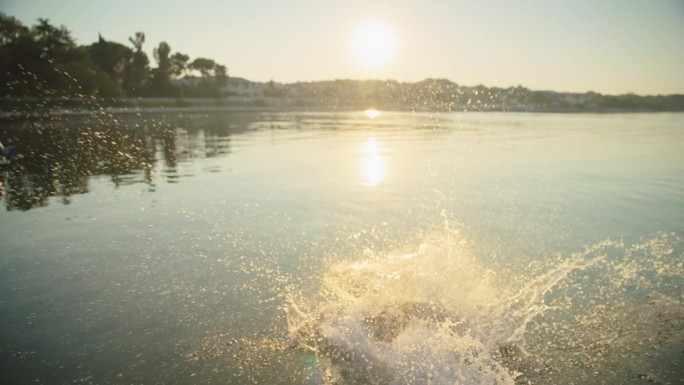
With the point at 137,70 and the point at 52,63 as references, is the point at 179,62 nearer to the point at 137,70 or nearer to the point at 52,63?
the point at 137,70

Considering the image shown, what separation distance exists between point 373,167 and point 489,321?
741 inches

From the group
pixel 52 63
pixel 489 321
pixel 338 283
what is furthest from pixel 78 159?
pixel 52 63

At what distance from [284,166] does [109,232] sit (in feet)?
45.6

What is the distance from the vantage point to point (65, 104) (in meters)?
68.8

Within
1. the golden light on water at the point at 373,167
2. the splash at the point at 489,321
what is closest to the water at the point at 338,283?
the splash at the point at 489,321

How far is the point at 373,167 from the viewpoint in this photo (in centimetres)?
2603

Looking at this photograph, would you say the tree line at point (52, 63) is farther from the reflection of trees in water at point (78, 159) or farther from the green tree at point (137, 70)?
the reflection of trees in water at point (78, 159)

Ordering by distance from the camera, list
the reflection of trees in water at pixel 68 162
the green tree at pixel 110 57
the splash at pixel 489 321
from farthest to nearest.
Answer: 1. the green tree at pixel 110 57
2. the reflection of trees in water at pixel 68 162
3. the splash at pixel 489 321

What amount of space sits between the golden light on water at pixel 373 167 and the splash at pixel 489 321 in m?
11.2

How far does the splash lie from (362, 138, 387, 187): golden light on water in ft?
36.8

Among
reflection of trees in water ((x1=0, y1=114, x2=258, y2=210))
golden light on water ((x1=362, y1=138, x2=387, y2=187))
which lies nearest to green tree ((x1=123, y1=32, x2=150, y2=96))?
reflection of trees in water ((x1=0, y1=114, x2=258, y2=210))

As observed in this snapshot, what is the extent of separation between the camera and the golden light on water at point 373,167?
857 inches

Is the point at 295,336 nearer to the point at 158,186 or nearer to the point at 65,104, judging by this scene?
the point at 158,186

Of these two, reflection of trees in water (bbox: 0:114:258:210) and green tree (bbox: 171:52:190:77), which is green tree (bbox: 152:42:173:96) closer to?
green tree (bbox: 171:52:190:77)
